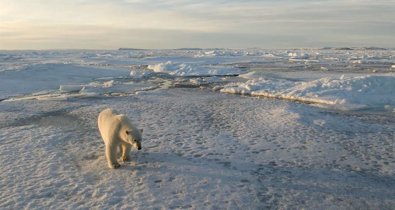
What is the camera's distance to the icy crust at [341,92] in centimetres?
1338

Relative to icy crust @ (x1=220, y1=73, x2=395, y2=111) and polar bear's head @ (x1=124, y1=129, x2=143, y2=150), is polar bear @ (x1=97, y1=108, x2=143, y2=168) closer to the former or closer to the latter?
polar bear's head @ (x1=124, y1=129, x2=143, y2=150)

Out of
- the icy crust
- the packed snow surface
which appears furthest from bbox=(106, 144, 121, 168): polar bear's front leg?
the icy crust

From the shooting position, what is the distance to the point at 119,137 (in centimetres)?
641

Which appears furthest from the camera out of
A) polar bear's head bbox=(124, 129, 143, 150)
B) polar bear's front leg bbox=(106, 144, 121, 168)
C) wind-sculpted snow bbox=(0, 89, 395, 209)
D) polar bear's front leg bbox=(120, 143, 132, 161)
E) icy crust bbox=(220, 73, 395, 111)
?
icy crust bbox=(220, 73, 395, 111)

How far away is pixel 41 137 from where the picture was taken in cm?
837

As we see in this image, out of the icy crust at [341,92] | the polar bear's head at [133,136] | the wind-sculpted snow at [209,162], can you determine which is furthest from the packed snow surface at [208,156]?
the polar bear's head at [133,136]

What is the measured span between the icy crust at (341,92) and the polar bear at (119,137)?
8213 mm

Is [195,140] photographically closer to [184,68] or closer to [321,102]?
[321,102]

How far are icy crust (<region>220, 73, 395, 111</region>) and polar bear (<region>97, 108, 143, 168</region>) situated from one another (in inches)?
323

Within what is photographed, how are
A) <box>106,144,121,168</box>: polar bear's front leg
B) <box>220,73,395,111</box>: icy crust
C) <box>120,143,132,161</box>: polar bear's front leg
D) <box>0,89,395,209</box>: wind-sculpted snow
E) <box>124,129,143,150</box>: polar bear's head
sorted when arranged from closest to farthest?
<box>0,89,395,209</box>: wind-sculpted snow
<box>124,129,143,150</box>: polar bear's head
<box>106,144,121,168</box>: polar bear's front leg
<box>120,143,132,161</box>: polar bear's front leg
<box>220,73,395,111</box>: icy crust

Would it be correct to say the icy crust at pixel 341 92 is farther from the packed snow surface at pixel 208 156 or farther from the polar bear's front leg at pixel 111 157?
the polar bear's front leg at pixel 111 157

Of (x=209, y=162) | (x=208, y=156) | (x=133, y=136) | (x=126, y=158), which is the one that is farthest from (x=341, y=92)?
(x=133, y=136)

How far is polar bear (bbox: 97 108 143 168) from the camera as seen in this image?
20.0ft

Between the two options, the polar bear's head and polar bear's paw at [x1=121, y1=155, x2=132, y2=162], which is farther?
polar bear's paw at [x1=121, y1=155, x2=132, y2=162]
